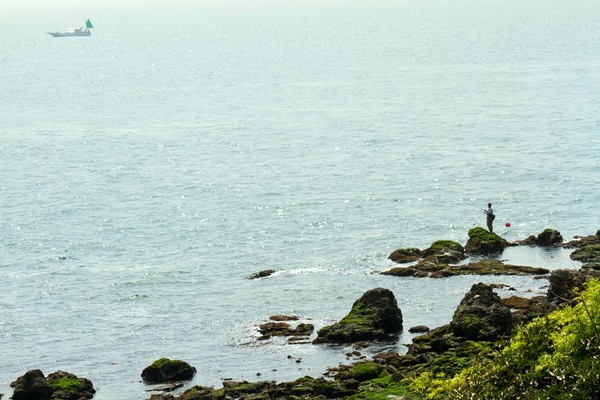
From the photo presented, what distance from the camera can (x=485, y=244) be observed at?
79.3 m

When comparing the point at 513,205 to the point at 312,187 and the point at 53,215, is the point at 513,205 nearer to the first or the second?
the point at 312,187

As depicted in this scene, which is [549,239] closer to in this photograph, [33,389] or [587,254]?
[587,254]

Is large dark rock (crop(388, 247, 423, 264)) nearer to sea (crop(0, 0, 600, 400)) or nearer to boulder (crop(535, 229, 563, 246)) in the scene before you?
sea (crop(0, 0, 600, 400))

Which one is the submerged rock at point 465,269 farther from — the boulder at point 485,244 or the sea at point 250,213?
the boulder at point 485,244

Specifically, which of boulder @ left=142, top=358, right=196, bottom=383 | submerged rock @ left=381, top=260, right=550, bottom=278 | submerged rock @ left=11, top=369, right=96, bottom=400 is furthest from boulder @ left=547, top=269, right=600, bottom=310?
submerged rock @ left=11, top=369, right=96, bottom=400

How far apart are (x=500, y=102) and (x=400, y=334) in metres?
115

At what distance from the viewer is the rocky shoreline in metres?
53.3

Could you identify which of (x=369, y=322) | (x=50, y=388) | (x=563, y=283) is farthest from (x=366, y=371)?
(x=50, y=388)

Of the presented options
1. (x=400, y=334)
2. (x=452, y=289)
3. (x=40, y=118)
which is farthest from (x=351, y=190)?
(x=40, y=118)

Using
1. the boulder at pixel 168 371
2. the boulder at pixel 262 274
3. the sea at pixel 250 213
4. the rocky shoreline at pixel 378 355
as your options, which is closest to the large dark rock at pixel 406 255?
the sea at pixel 250 213

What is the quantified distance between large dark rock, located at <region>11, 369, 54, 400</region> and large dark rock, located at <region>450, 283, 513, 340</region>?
20.0 metres

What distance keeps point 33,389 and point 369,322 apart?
57.5 ft

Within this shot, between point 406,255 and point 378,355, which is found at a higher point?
point 406,255

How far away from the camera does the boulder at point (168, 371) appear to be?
58.5 m
